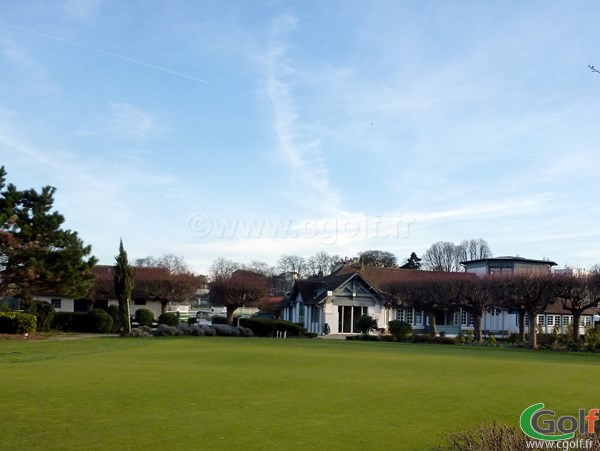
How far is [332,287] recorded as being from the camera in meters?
52.3

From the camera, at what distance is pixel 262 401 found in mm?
11438

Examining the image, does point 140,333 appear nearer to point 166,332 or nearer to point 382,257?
point 166,332

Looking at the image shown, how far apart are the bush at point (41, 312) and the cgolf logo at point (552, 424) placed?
35157mm

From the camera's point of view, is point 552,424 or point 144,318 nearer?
point 552,424

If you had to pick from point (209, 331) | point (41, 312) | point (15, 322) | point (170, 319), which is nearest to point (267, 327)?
point (209, 331)

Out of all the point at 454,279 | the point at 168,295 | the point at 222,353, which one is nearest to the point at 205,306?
the point at 168,295

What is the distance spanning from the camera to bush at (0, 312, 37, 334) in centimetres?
3428

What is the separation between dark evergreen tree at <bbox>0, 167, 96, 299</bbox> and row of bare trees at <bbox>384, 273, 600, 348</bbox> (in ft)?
69.9

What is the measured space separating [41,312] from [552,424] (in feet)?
121

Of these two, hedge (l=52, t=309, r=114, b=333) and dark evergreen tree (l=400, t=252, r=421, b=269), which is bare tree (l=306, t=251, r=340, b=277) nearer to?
dark evergreen tree (l=400, t=252, r=421, b=269)

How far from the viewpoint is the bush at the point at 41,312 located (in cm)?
3984

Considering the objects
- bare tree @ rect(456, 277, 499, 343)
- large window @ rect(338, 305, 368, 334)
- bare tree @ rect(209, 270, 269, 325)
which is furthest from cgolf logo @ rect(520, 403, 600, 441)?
bare tree @ rect(209, 270, 269, 325)

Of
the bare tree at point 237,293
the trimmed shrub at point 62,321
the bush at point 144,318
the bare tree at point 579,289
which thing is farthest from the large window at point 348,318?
the trimmed shrub at point 62,321

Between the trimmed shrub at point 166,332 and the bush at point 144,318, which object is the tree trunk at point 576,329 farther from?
the bush at point 144,318
